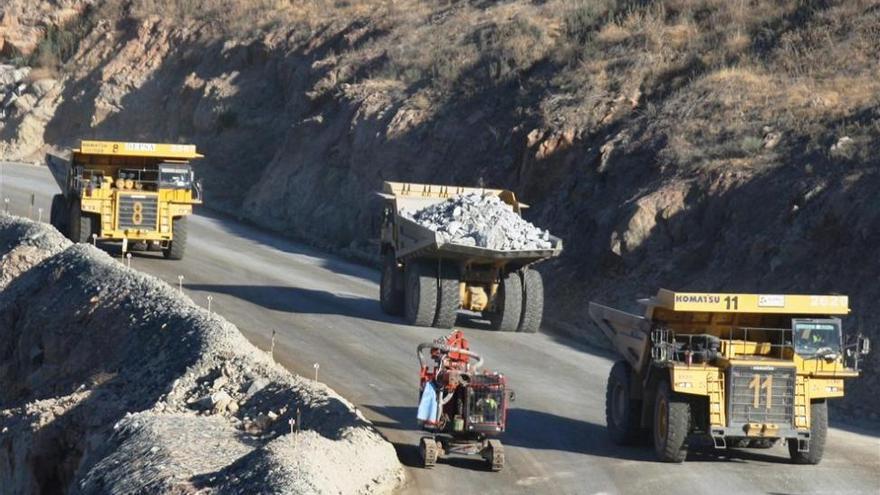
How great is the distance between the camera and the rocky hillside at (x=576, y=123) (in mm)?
28281

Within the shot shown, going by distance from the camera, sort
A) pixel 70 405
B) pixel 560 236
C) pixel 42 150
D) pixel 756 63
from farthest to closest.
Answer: pixel 42 150 → pixel 756 63 → pixel 560 236 → pixel 70 405

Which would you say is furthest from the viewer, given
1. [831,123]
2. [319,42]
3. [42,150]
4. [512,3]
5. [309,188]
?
[42,150]

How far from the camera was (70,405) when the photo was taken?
21.5 metres

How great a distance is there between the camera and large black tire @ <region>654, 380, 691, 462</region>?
17.6m

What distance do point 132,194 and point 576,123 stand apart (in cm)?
1064

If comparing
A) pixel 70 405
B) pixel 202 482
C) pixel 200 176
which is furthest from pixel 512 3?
pixel 202 482

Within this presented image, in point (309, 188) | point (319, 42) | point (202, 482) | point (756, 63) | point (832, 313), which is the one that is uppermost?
point (319, 42)

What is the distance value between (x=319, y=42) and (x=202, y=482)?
3774 centimetres

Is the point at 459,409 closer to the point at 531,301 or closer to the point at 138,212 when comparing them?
the point at 531,301

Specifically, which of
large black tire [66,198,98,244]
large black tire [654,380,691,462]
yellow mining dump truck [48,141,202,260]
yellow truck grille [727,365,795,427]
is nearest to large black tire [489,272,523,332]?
large black tire [654,380,691,462]

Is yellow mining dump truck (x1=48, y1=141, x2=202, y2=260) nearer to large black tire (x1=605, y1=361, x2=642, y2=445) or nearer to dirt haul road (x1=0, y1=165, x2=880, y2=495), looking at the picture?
dirt haul road (x1=0, y1=165, x2=880, y2=495)

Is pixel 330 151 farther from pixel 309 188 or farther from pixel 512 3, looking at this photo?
pixel 512 3

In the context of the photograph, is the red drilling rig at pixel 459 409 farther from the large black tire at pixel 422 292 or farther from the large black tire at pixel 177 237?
the large black tire at pixel 177 237

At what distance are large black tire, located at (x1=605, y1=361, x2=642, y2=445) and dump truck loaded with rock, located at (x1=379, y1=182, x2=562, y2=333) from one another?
22.2ft
